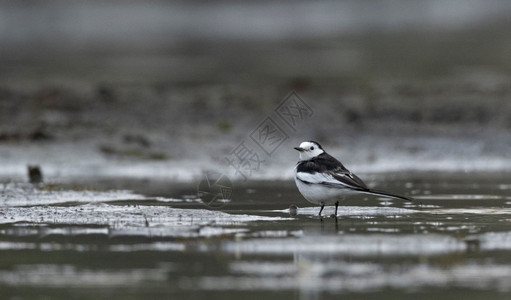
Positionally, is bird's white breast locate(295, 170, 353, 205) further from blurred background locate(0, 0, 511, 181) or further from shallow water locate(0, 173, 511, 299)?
blurred background locate(0, 0, 511, 181)

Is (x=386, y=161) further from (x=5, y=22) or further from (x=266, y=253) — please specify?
(x=5, y=22)

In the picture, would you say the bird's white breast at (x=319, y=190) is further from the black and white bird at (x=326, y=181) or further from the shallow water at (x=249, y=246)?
the shallow water at (x=249, y=246)

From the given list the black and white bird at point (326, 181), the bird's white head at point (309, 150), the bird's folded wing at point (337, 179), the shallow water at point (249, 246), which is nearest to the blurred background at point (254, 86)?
the bird's white head at point (309, 150)

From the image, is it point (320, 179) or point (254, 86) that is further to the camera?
point (254, 86)

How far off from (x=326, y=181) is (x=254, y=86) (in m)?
13.9

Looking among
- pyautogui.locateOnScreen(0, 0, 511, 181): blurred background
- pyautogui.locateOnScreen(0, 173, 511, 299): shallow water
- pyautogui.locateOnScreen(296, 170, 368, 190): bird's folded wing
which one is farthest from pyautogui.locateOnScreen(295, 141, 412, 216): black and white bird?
pyautogui.locateOnScreen(0, 0, 511, 181): blurred background

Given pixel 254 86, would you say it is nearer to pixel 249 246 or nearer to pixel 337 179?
pixel 337 179

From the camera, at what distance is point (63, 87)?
23641mm

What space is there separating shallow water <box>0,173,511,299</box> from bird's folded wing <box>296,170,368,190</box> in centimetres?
37

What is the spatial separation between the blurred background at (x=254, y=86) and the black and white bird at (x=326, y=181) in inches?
180

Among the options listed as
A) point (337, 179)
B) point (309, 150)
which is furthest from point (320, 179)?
point (309, 150)

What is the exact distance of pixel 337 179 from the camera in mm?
11883

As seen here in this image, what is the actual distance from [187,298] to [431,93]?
17.0 meters

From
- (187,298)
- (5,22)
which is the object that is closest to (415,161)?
(187,298)
